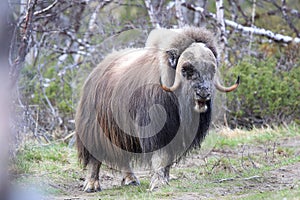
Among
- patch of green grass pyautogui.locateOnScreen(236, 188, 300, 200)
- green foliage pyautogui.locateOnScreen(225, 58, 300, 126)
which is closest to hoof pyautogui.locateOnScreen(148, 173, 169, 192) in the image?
patch of green grass pyautogui.locateOnScreen(236, 188, 300, 200)

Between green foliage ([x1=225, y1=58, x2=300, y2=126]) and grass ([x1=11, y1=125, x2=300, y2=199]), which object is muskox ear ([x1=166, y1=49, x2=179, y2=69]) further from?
green foliage ([x1=225, y1=58, x2=300, y2=126])

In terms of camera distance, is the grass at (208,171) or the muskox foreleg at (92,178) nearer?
the grass at (208,171)

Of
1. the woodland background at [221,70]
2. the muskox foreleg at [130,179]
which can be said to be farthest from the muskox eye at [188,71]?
the woodland background at [221,70]

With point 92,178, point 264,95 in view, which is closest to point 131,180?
point 92,178

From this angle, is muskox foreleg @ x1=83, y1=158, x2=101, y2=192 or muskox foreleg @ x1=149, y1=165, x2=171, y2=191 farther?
muskox foreleg @ x1=83, y1=158, x2=101, y2=192

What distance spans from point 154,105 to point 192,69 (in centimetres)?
37

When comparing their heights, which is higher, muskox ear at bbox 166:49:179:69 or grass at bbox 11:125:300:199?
muskox ear at bbox 166:49:179:69

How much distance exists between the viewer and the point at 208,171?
5.31 metres

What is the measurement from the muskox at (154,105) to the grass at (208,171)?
0.26m

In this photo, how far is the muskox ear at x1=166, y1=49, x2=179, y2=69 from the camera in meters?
4.41

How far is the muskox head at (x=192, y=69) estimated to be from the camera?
4250 millimetres

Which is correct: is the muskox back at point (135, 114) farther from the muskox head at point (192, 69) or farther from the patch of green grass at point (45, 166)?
the patch of green grass at point (45, 166)

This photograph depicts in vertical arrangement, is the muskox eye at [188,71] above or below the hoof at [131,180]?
above

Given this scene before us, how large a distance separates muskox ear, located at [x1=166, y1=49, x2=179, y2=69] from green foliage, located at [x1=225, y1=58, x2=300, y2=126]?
13.6ft
